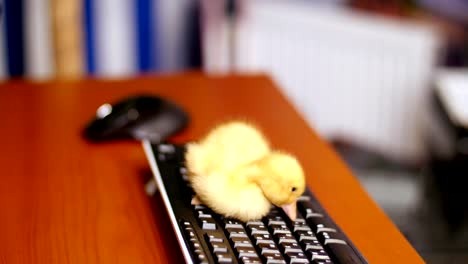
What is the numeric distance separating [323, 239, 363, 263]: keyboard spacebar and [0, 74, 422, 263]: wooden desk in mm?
30

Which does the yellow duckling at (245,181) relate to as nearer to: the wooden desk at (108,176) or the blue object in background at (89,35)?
the wooden desk at (108,176)

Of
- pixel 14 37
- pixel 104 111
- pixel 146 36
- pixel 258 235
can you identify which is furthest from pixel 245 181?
pixel 146 36

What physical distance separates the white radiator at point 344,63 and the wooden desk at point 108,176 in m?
1.16

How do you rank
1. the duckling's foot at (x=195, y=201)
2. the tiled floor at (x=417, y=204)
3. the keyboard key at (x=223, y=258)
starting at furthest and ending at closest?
the tiled floor at (x=417, y=204), the duckling's foot at (x=195, y=201), the keyboard key at (x=223, y=258)

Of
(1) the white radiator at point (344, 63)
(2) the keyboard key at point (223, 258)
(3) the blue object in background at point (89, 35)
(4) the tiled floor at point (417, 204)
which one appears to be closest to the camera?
(2) the keyboard key at point (223, 258)

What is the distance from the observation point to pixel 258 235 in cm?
67

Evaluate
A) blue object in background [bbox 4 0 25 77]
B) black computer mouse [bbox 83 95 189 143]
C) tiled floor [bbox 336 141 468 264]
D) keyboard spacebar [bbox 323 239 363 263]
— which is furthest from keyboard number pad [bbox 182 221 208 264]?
blue object in background [bbox 4 0 25 77]

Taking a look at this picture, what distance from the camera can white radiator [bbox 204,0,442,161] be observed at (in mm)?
2334

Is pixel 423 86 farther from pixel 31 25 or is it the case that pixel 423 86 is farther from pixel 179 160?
pixel 179 160

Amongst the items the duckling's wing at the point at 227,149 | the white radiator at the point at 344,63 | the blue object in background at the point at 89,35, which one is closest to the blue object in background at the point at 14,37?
the blue object in background at the point at 89,35

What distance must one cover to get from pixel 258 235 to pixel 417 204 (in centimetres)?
141

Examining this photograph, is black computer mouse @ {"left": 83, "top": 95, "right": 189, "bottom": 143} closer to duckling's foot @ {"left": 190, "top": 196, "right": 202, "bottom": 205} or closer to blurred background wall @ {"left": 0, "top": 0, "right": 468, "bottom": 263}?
duckling's foot @ {"left": 190, "top": 196, "right": 202, "bottom": 205}

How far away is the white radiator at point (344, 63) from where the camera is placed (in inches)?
91.9

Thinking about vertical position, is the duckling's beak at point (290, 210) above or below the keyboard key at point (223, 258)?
above
